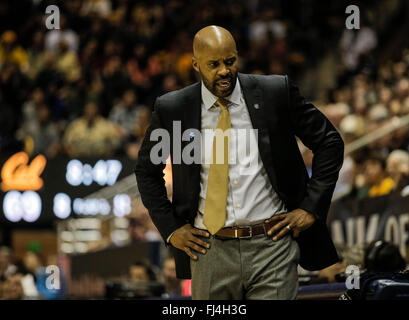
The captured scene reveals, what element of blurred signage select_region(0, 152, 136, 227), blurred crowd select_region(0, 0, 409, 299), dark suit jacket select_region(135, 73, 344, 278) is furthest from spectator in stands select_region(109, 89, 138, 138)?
dark suit jacket select_region(135, 73, 344, 278)

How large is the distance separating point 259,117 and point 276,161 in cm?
18

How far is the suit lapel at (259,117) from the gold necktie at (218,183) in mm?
102

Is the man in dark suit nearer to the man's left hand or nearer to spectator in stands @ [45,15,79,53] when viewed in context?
the man's left hand

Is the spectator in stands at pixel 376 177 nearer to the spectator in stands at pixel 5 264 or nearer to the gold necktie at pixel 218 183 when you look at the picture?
the spectator in stands at pixel 5 264

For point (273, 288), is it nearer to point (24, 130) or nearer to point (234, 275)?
point (234, 275)

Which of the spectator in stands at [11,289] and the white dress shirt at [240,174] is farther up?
the white dress shirt at [240,174]

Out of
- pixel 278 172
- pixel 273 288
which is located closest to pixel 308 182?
pixel 278 172

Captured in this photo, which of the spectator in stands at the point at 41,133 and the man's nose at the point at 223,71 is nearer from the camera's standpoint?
the man's nose at the point at 223,71

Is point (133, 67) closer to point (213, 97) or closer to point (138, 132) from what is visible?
point (138, 132)

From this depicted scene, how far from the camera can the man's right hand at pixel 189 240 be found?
3.47 metres

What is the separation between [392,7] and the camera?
13.5m

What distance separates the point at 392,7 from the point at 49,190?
5908mm

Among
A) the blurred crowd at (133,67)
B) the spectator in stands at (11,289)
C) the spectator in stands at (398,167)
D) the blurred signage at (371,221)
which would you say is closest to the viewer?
the blurred signage at (371,221)

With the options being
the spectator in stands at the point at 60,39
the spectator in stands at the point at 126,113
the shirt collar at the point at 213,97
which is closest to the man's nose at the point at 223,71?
the shirt collar at the point at 213,97
